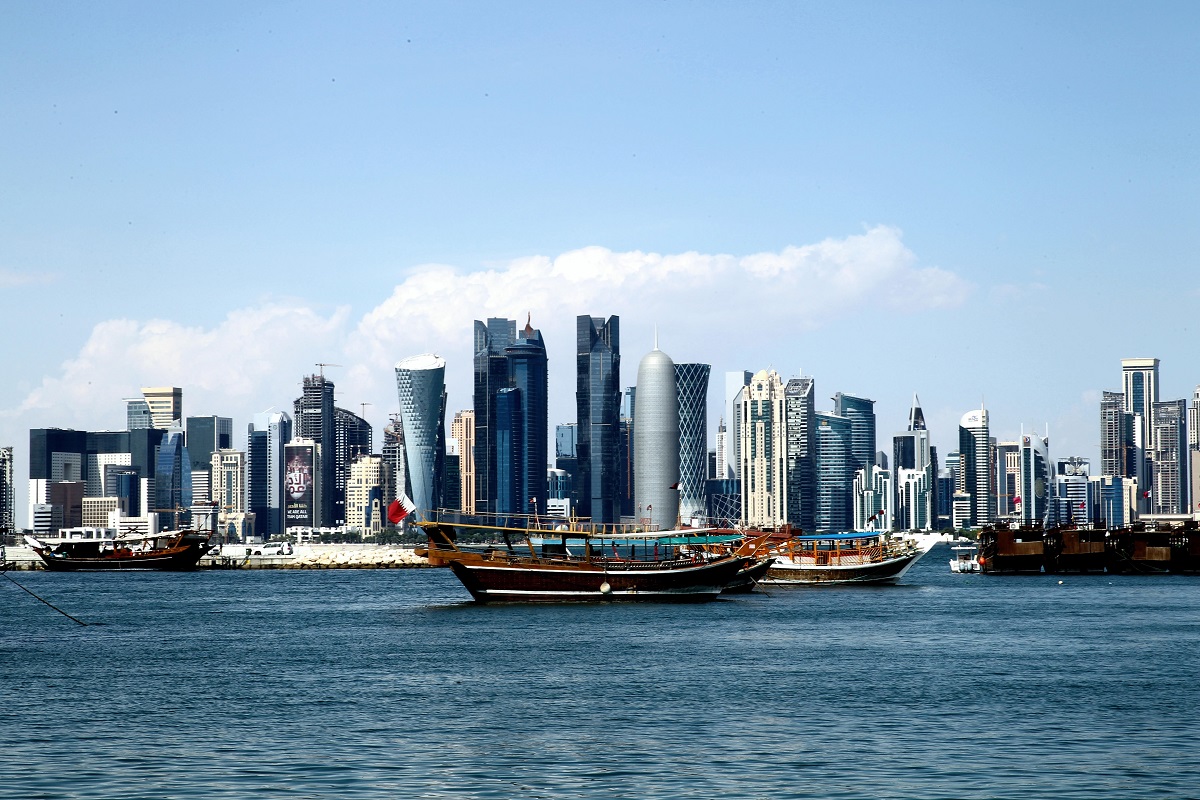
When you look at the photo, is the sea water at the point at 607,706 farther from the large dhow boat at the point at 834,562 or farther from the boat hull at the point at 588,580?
the large dhow boat at the point at 834,562

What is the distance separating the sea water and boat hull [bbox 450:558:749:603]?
3.89m

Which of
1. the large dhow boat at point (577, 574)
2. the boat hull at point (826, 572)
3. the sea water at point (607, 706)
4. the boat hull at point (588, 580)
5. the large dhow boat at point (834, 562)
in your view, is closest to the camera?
the sea water at point (607, 706)

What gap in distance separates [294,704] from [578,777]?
51.8 feet

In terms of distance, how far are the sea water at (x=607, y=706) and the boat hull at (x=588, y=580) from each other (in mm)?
3887

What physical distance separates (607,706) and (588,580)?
46.1m

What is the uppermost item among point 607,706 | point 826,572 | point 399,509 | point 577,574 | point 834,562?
point 399,509

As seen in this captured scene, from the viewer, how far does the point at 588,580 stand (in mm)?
91500

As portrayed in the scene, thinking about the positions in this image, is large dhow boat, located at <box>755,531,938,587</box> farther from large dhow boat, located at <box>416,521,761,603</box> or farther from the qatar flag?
the qatar flag

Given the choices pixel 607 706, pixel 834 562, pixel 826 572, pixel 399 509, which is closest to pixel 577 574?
pixel 399 509

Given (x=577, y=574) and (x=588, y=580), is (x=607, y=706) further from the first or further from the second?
(x=588, y=580)

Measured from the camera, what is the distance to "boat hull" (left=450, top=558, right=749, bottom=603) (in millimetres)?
91312

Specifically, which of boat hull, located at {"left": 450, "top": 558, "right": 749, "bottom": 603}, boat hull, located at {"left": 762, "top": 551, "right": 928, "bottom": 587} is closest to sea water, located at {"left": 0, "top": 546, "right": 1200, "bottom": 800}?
boat hull, located at {"left": 450, "top": 558, "right": 749, "bottom": 603}

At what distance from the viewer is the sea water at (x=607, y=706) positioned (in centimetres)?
3344

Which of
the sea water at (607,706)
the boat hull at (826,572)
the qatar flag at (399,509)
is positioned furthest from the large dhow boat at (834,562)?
the qatar flag at (399,509)
